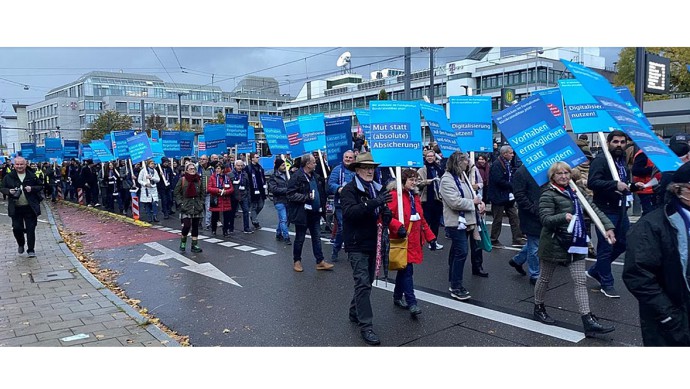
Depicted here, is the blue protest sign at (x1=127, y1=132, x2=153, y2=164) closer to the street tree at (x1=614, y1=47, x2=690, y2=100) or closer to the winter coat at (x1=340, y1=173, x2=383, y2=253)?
the winter coat at (x1=340, y1=173, x2=383, y2=253)

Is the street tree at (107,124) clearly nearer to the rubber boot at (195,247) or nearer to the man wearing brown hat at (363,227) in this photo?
the rubber boot at (195,247)

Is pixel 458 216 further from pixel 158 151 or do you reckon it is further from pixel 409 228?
pixel 158 151

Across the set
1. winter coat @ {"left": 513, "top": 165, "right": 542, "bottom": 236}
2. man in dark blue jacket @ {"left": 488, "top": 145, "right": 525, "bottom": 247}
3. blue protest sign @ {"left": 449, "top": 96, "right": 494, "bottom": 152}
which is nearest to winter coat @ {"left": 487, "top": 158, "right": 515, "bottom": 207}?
man in dark blue jacket @ {"left": 488, "top": 145, "right": 525, "bottom": 247}

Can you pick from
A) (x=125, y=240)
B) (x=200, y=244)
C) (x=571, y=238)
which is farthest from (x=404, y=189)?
(x=125, y=240)

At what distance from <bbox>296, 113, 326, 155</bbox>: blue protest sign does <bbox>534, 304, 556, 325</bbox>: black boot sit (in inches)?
289

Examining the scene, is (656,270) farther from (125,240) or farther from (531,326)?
(125,240)

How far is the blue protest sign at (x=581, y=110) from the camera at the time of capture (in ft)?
23.1

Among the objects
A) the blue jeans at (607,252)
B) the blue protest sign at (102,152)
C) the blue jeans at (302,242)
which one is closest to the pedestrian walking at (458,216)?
the blue jeans at (607,252)

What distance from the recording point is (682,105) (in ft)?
106

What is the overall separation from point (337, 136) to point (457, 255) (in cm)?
540

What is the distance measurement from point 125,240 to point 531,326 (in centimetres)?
977

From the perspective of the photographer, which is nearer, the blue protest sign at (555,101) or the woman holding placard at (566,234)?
the woman holding placard at (566,234)

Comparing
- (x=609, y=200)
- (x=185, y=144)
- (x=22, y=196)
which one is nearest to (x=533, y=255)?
(x=609, y=200)

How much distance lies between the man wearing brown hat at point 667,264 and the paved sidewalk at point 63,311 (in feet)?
13.2
